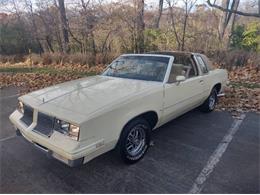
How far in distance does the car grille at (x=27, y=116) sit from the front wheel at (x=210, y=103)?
3670 mm

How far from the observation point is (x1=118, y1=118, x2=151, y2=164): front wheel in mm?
3283

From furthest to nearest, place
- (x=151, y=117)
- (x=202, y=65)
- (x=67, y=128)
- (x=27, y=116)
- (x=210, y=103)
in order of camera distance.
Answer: (x=210, y=103) → (x=202, y=65) → (x=151, y=117) → (x=27, y=116) → (x=67, y=128)

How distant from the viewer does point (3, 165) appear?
11.5 ft

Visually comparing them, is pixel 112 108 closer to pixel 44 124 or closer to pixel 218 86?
pixel 44 124

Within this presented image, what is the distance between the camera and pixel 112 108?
304 centimetres

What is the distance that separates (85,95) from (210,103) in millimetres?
A: 3258

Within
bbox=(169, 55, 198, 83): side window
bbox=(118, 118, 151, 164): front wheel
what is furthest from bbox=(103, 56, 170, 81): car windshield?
bbox=(118, 118, 151, 164): front wheel

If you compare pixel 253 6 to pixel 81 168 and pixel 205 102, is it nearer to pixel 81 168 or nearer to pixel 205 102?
pixel 205 102

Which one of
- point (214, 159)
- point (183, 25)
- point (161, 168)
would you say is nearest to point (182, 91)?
point (214, 159)

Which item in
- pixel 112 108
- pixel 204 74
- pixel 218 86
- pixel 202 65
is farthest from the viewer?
pixel 218 86

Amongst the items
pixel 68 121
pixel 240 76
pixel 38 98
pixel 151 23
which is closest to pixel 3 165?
pixel 38 98

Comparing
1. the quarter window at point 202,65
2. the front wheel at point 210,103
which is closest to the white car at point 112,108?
the quarter window at point 202,65

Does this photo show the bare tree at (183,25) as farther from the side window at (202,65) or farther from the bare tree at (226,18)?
the side window at (202,65)

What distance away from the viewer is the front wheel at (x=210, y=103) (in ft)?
17.9
